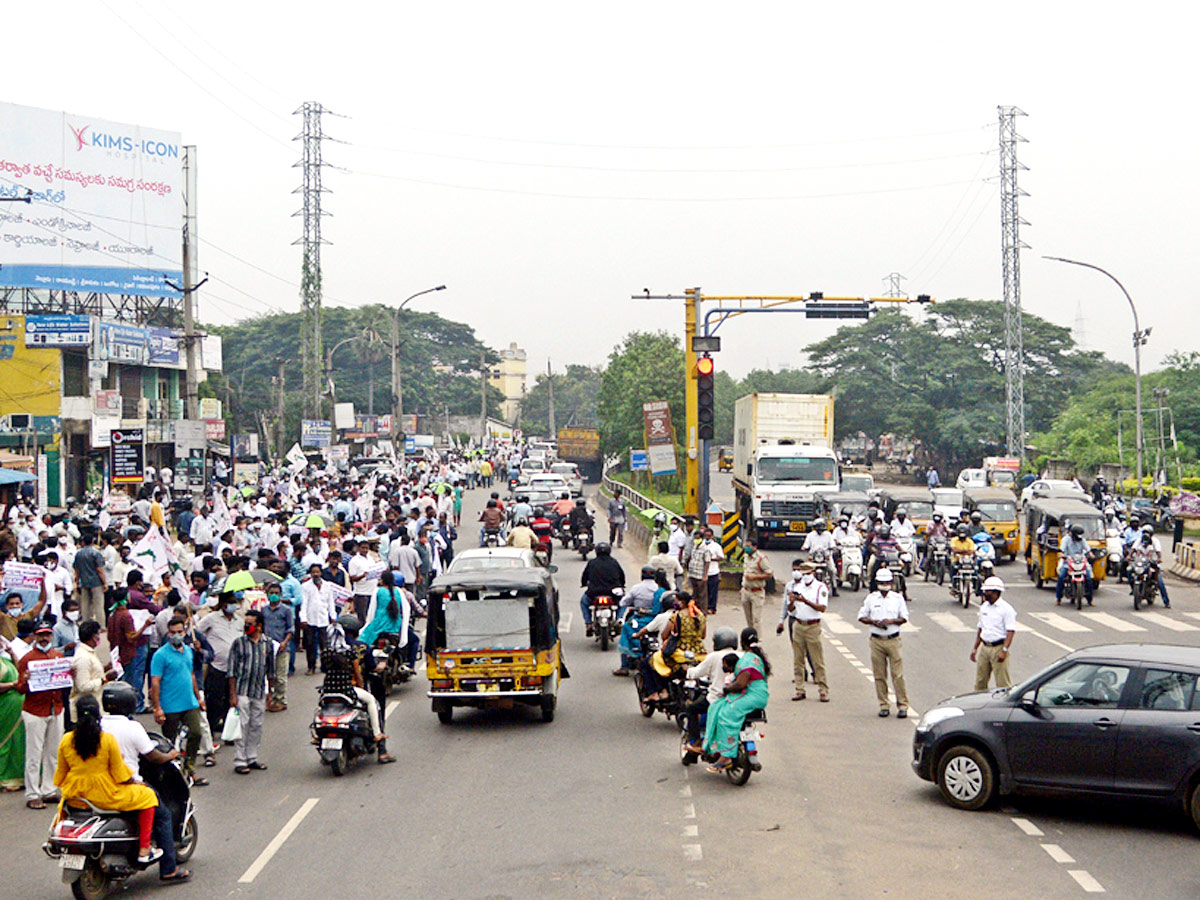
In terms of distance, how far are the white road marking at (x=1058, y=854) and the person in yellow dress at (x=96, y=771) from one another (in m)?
6.41

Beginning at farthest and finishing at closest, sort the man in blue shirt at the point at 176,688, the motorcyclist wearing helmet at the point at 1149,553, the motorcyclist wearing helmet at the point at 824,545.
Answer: the motorcyclist wearing helmet at the point at 824,545
the motorcyclist wearing helmet at the point at 1149,553
the man in blue shirt at the point at 176,688

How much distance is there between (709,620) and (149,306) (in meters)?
41.9

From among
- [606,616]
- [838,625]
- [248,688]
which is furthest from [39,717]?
[838,625]

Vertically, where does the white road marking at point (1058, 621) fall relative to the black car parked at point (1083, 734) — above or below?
below

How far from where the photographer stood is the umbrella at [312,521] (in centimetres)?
2546

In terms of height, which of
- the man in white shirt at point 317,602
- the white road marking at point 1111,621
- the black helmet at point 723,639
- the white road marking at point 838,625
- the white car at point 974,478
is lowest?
the white road marking at point 838,625

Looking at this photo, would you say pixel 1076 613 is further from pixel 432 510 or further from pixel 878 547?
pixel 432 510

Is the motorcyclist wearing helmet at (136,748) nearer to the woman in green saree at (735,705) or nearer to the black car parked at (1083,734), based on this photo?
the woman in green saree at (735,705)

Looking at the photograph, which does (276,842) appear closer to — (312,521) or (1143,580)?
(312,521)

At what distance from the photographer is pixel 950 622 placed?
24.1 metres

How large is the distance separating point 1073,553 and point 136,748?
21994 mm

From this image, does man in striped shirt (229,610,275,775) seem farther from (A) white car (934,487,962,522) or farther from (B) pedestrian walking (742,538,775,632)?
(A) white car (934,487,962,522)

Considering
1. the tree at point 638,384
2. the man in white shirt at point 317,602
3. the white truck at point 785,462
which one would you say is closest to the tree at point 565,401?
the tree at point 638,384

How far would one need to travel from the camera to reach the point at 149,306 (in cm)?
5784
